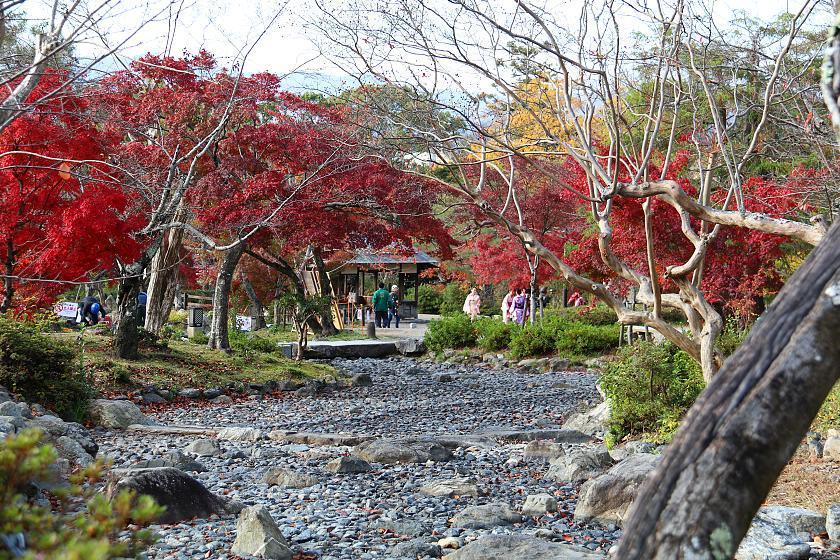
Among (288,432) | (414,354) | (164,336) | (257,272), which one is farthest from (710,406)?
(257,272)

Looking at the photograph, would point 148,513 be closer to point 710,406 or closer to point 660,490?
point 660,490

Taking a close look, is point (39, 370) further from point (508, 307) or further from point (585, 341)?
point (508, 307)

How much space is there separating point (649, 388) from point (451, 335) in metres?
11.1

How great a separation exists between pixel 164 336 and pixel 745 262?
10.1 metres

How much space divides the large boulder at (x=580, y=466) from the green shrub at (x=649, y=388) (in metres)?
1.22

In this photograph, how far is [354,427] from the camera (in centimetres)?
960

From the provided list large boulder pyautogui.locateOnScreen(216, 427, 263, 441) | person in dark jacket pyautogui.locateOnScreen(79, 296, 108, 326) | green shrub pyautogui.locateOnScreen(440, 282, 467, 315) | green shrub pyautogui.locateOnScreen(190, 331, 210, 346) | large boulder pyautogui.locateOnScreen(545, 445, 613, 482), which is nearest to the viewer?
large boulder pyautogui.locateOnScreen(545, 445, 613, 482)

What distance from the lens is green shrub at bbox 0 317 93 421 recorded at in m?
8.52

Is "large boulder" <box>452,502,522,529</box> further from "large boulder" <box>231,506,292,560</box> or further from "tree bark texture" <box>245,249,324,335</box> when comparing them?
"tree bark texture" <box>245,249,324,335</box>

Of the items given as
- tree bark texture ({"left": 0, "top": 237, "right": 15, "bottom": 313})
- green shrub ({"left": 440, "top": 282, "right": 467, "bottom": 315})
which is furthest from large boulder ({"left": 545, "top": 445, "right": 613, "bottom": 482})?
green shrub ({"left": 440, "top": 282, "right": 467, "bottom": 315})

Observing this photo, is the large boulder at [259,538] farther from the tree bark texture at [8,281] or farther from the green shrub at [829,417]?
the tree bark texture at [8,281]

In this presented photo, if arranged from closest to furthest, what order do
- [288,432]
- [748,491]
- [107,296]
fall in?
[748,491], [288,432], [107,296]

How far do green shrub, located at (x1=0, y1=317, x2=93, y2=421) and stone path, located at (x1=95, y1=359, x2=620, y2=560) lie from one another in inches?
21.6

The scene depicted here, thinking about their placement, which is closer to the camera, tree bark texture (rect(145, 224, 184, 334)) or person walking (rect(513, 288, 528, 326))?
tree bark texture (rect(145, 224, 184, 334))
